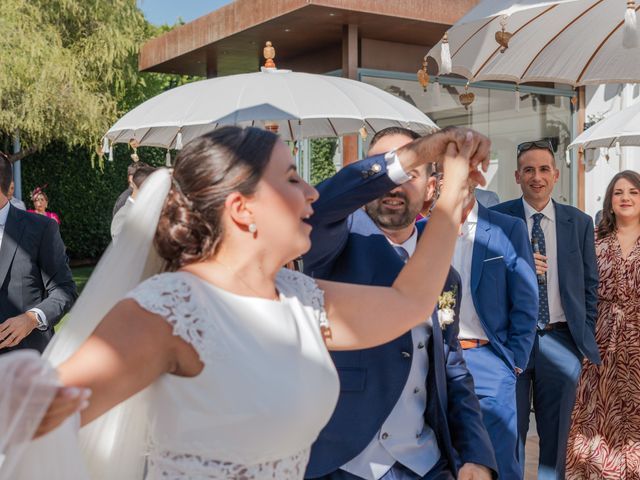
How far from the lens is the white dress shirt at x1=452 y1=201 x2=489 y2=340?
15.8 feet

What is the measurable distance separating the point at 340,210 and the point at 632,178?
4.66 meters

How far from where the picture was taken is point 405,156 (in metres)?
2.37

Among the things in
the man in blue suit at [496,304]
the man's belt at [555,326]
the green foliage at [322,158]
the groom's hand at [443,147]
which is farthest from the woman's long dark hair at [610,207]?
the green foliage at [322,158]

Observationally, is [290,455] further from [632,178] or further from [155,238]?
[632,178]

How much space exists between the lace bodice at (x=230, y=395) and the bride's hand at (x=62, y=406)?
315 millimetres

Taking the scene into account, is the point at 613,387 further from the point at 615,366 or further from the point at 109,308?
the point at 109,308

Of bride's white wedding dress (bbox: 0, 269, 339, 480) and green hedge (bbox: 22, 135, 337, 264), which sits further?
green hedge (bbox: 22, 135, 337, 264)

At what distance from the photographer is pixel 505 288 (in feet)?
16.1

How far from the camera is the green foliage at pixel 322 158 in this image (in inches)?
506

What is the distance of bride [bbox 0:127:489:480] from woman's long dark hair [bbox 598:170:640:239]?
4.70 metres

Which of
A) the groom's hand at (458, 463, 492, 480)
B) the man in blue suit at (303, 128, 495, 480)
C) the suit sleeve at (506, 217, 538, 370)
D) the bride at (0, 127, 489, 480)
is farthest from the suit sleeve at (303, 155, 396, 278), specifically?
the suit sleeve at (506, 217, 538, 370)

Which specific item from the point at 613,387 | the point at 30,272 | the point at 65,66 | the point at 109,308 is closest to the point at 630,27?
the point at 109,308

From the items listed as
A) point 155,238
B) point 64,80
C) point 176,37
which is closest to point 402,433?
point 155,238

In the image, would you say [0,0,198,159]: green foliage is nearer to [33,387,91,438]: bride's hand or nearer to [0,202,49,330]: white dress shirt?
[0,202,49,330]: white dress shirt
